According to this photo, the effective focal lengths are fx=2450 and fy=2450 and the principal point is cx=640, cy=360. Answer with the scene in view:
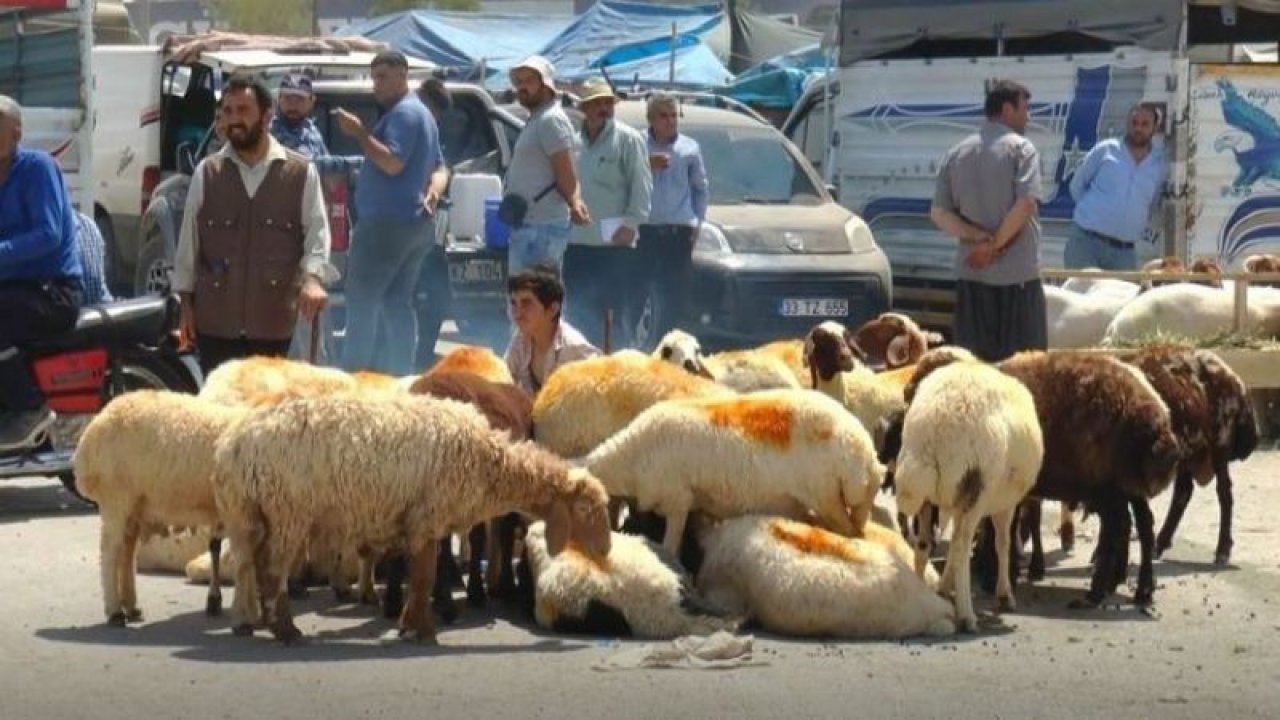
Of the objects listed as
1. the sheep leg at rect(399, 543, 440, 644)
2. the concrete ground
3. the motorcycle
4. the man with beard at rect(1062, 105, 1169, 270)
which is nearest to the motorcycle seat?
the motorcycle

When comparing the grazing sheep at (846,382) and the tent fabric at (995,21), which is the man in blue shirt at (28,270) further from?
the tent fabric at (995,21)

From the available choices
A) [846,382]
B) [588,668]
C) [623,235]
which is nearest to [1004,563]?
[846,382]

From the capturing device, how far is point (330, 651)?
905 centimetres

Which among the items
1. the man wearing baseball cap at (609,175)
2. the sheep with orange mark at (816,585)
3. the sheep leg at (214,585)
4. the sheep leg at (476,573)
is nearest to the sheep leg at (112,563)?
the sheep leg at (214,585)

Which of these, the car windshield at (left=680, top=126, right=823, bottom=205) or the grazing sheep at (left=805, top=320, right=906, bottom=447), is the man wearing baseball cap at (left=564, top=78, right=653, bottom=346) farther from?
the grazing sheep at (left=805, top=320, right=906, bottom=447)

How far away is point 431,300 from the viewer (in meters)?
17.8

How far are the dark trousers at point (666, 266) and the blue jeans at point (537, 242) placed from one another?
2.64 m

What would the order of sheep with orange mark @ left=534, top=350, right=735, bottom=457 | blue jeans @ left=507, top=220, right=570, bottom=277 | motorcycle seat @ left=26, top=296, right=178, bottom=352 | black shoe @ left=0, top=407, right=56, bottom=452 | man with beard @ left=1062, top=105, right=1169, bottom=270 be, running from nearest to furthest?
sheep with orange mark @ left=534, top=350, right=735, bottom=457, black shoe @ left=0, top=407, right=56, bottom=452, motorcycle seat @ left=26, top=296, right=178, bottom=352, blue jeans @ left=507, top=220, right=570, bottom=277, man with beard @ left=1062, top=105, right=1169, bottom=270

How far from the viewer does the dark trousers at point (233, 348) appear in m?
11.6

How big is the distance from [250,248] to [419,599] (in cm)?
288

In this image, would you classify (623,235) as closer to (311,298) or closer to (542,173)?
(542,173)

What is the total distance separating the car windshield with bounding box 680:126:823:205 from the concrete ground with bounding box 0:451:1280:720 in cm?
963

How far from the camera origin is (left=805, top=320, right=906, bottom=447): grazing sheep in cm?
1099

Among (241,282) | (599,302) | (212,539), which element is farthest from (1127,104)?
(212,539)
